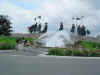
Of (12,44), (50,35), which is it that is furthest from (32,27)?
(12,44)

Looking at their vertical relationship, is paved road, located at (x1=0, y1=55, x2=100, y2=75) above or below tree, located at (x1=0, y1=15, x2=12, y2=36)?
below

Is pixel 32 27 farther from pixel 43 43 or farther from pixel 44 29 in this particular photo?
pixel 43 43

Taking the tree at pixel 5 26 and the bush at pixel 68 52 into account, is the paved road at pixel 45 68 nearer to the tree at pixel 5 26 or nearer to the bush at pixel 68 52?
the bush at pixel 68 52

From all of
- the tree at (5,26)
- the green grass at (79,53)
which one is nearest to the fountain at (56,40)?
the green grass at (79,53)

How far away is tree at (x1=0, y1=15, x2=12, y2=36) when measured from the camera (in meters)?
64.2

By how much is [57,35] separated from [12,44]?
A: 17.2 meters

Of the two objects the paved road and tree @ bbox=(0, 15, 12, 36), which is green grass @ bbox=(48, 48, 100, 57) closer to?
the paved road

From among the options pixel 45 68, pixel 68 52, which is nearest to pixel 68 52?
pixel 68 52

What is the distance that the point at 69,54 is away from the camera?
1917cm

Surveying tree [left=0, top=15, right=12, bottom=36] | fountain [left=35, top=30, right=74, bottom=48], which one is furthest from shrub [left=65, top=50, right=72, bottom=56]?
tree [left=0, top=15, right=12, bottom=36]

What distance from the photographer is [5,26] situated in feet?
210

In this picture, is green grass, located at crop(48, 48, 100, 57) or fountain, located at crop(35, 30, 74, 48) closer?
green grass, located at crop(48, 48, 100, 57)

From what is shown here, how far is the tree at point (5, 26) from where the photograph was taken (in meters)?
64.2

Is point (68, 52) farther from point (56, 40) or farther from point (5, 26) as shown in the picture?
point (5, 26)
